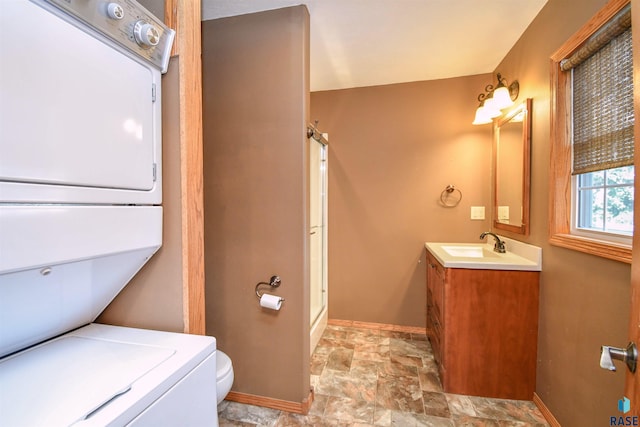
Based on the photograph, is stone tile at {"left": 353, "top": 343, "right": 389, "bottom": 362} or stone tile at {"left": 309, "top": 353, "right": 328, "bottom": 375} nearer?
stone tile at {"left": 309, "top": 353, "right": 328, "bottom": 375}

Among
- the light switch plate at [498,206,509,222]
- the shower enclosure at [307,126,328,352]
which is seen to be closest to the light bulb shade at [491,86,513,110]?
the light switch plate at [498,206,509,222]

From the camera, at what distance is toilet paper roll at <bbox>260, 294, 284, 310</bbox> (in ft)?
5.38

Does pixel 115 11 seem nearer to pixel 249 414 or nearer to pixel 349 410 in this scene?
pixel 249 414

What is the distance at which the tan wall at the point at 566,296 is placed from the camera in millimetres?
1194

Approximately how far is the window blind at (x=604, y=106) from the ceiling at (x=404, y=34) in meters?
0.67

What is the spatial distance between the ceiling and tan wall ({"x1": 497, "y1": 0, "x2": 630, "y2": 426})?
234mm

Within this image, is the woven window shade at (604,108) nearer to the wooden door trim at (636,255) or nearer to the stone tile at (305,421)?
the wooden door trim at (636,255)

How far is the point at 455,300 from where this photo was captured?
6.01 feet

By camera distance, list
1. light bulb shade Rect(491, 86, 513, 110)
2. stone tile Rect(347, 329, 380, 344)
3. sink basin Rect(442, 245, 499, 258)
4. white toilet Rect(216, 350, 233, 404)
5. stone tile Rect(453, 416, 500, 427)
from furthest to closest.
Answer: stone tile Rect(347, 329, 380, 344) < sink basin Rect(442, 245, 499, 258) < light bulb shade Rect(491, 86, 513, 110) < stone tile Rect(453, 416, 500, 427) < white toilet Rect(216, 350, 233, 404)

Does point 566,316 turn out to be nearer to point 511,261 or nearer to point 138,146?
point 511,261

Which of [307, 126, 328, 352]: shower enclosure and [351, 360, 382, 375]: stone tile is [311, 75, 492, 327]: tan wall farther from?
[351, 360, 382, 375]: stone tile

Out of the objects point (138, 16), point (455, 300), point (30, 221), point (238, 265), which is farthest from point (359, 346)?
point (138, 16)

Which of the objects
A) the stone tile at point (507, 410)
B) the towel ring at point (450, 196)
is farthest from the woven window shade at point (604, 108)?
the stone tile at point (507, 410)

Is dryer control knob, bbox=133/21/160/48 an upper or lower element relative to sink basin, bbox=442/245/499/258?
upper
